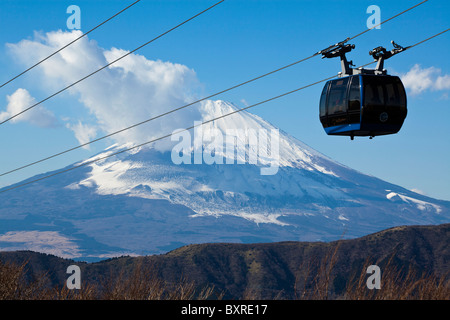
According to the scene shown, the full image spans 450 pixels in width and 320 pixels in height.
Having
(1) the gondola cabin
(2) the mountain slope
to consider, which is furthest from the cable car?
(2) the mountain slope

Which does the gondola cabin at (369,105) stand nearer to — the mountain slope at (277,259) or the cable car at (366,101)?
the cable car at (366,101)

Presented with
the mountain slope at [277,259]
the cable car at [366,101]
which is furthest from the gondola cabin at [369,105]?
the mountain slope at [277,259]

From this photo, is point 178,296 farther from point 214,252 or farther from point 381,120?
point 214,252

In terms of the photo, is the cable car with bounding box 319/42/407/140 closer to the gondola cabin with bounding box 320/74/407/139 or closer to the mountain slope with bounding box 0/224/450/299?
the gondola cabin with bounding box 320/74/407/139

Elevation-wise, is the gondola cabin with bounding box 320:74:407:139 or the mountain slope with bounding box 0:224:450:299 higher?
the gondola cabin with bounding box 320:74:407:139

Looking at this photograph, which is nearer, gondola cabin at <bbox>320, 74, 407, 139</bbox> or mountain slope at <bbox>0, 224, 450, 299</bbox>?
gondola cabin at <bbox>320, 74, 407, 139</bbox>
